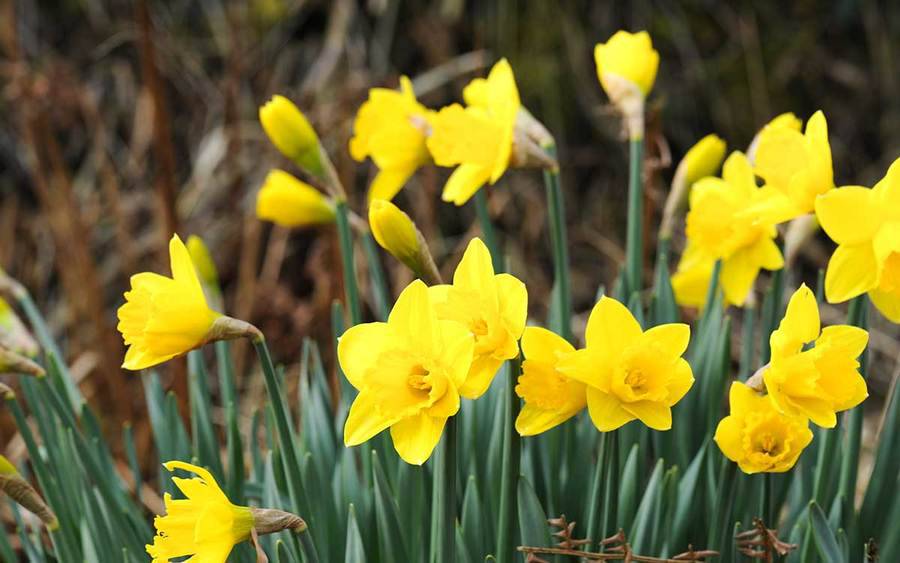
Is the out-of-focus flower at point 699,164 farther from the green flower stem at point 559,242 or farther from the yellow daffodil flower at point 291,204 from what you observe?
the yellow daffodil flower at point 291,204

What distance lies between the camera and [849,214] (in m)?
0.90

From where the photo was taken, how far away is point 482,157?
114 cm

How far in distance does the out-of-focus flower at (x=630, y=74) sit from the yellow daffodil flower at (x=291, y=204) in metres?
0.38

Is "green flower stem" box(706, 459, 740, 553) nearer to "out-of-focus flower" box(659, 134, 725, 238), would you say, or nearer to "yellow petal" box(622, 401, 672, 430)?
"yellow petal" box(622, 401, 672, 430)

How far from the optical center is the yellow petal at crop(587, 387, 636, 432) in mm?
832

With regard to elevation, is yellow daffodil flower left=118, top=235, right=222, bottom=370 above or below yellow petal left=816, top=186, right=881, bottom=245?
below

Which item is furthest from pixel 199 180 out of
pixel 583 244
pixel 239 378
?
pixel 583 244

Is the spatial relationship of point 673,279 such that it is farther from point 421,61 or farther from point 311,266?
point 421,61

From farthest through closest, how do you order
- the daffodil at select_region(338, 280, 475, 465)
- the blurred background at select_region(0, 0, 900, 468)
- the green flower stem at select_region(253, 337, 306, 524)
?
1. the blurred background at select_region(0, 0, 900, 468)
2. the green flower stem at select_region(253, 337, 306, 524)
3. the daffodil at select_region(338, 280, 475, 465)

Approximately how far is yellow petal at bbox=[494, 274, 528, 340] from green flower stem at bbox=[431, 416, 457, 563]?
9cm

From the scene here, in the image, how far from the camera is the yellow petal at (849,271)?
35.9 inches

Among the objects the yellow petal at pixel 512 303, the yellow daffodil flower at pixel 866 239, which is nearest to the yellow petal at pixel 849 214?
the yellow daffodil flower at pixel 866 239

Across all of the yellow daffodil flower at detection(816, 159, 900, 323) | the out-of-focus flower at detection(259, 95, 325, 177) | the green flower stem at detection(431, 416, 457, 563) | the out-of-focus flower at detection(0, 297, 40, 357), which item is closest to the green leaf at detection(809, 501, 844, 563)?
the yellow daffodil flower at detection(816, 159, 900, 323)

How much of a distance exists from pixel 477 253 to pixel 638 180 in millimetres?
479
